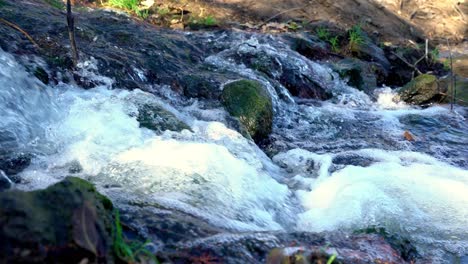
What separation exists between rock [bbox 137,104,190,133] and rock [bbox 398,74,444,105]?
4668 millimetres

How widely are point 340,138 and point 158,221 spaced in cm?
387

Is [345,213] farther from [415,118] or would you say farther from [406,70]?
[406,70]

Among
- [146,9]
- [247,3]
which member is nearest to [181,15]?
[146,9]

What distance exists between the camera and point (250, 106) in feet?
17.2

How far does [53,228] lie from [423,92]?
286 inches

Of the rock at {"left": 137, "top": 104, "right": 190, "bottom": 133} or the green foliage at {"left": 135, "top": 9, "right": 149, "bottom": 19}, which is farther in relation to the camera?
the green foliage at {"left": 135, "top": 9, "right": 149, "bottom": 19}

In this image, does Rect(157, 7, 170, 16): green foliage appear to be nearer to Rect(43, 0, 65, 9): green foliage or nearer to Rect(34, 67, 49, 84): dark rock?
Rect(43, 0, 65, 9): green foliage

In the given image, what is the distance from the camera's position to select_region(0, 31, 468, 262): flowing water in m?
3.05

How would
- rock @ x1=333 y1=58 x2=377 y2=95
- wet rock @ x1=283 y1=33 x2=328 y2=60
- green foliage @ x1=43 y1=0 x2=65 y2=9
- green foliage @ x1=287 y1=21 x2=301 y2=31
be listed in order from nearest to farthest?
green foliage @ x1=43 y1=0 x2=65 y2=9 < rock @ x1=333 y1=58 x2=377 y2=95 < wet rock @ x1=283 y1=33 x2=328 y2=60 < green foliage @ x1=287 y1=21 x2=301 y2=31

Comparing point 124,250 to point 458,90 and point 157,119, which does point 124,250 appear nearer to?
point 157,119

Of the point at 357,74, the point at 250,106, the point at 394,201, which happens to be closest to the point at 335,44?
the point at 357,74

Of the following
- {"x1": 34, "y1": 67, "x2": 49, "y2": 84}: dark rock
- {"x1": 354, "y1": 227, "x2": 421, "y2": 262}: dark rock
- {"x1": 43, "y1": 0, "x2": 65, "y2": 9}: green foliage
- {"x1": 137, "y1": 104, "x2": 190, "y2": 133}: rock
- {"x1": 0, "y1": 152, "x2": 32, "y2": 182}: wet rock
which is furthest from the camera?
{"x1": 43, "y1": 0, "x2": 65, "y2": 9}: green foliage

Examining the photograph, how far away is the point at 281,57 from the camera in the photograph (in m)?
7.66

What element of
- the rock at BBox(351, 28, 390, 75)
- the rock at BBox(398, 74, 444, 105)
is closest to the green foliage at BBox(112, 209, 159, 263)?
the rock at BBox(398, 74, 444, 105)
